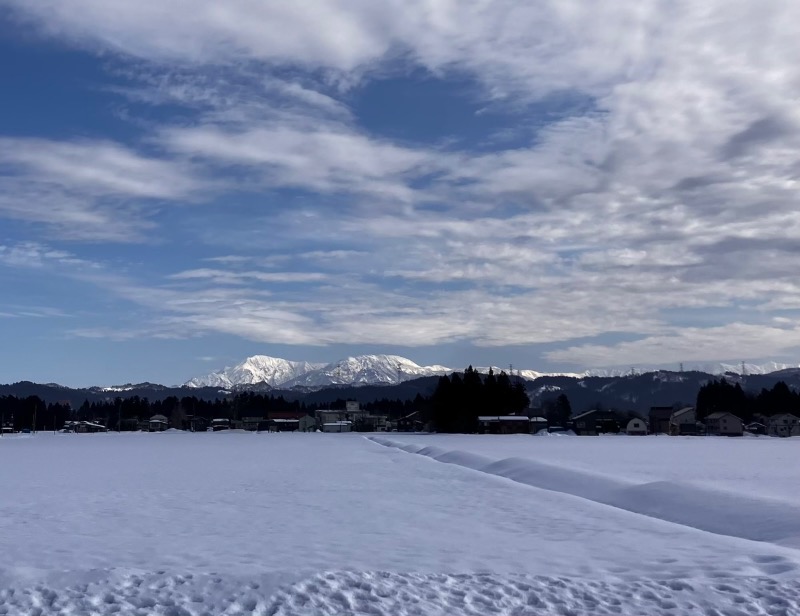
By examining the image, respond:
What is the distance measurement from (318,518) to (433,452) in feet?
146

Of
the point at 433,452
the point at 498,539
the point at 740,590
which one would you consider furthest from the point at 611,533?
the point at 433,452

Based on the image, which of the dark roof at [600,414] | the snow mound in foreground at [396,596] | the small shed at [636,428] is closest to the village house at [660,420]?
the small shed at [636,428]

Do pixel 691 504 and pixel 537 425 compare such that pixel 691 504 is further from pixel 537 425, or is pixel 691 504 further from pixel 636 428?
pixel 636 428

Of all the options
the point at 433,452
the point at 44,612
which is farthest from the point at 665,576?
the point at 433,452

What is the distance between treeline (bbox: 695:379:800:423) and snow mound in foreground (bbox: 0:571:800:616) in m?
173

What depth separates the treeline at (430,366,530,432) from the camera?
143m

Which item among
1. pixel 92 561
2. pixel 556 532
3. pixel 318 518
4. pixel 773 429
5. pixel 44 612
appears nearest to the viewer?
pixel 44 612

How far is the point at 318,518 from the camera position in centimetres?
2125

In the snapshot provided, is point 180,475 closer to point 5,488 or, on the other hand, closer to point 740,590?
point 5,488

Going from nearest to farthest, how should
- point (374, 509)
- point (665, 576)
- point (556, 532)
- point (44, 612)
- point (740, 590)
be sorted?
point (44, 612) < point (740, 590) < point (665, 576) < point (556, 532) < point (374, 509)

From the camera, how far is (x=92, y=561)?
1484cm

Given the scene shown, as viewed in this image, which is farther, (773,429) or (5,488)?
(773,429)

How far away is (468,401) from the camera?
14262 cm

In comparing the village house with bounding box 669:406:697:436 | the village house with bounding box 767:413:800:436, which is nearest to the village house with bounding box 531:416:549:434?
the village house with bounding box 669:406:697:436
